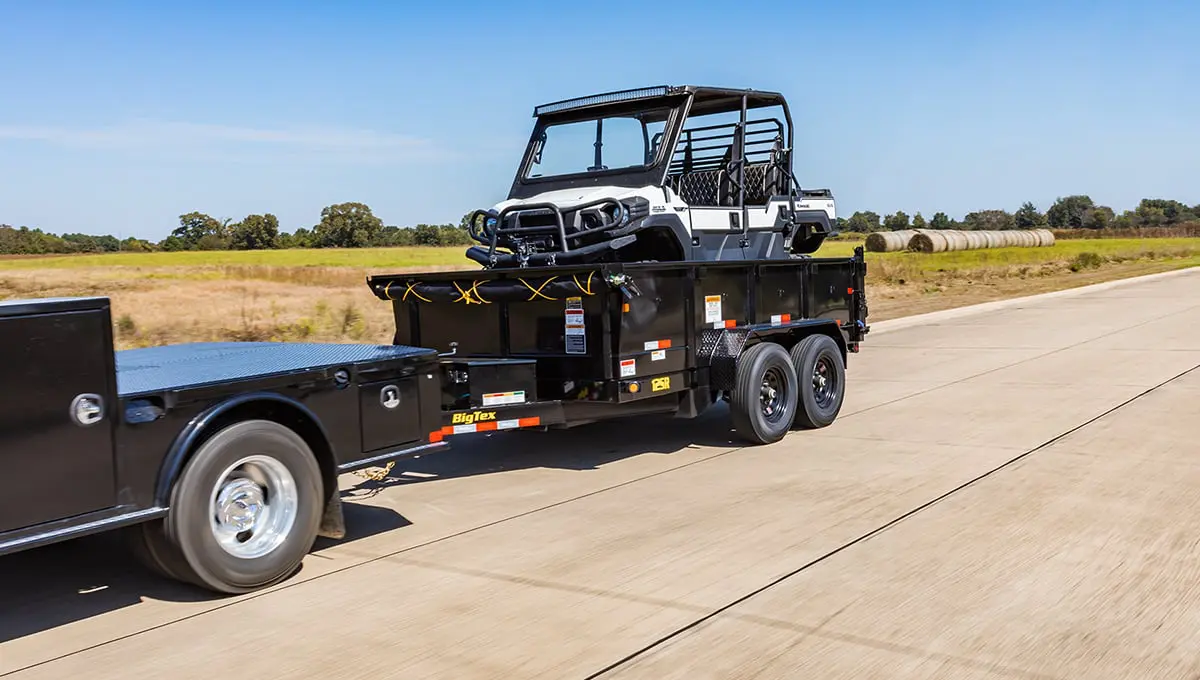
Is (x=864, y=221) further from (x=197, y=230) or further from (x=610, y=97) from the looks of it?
(x=610, y=97)

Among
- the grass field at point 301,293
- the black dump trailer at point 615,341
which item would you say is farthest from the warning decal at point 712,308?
the grass field at point 301,293

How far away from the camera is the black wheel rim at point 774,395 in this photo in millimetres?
9977

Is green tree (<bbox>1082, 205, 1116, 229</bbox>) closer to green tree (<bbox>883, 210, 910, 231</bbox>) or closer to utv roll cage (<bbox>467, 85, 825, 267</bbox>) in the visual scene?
green tree (<bbox>883, 210, 910, 231</bbox>)

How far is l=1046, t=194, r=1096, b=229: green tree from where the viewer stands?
149 meters

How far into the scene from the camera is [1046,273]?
47125 mm

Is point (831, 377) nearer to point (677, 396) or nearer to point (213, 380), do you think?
point (677, 396)

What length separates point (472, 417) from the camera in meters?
7.90

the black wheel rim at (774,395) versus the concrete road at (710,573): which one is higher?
the black wheel rim at (774,395)

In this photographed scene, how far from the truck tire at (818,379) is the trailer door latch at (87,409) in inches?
263

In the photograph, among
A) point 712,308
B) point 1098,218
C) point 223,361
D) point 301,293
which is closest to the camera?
point 223,361

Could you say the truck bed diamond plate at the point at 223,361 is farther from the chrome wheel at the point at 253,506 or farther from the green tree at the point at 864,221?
the green tree at the point at 864,221

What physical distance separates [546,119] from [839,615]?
23.2ft

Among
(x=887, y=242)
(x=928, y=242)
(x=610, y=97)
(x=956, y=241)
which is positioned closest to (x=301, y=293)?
(x=610, y=97)

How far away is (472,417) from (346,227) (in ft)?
304
